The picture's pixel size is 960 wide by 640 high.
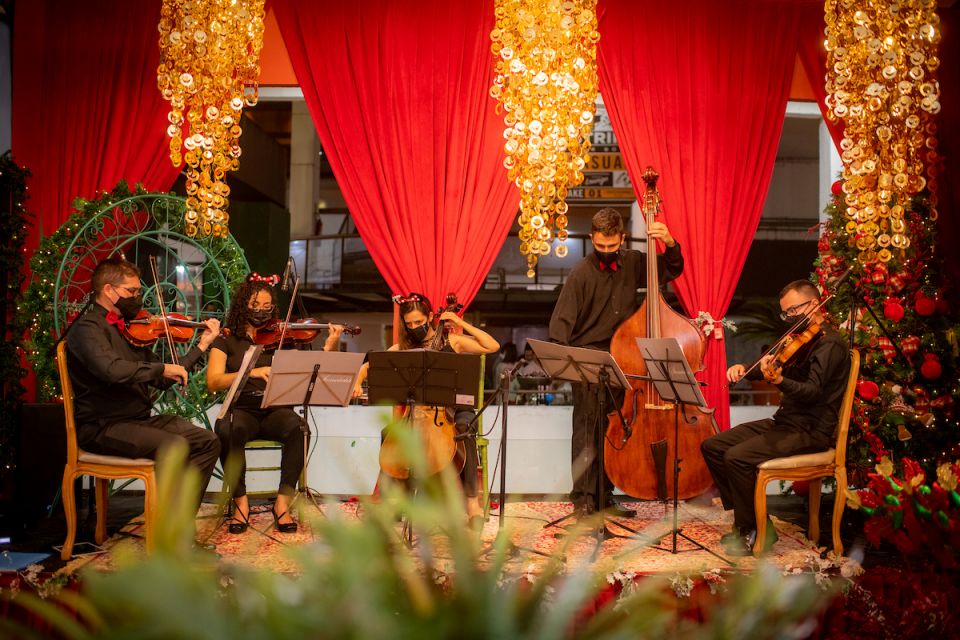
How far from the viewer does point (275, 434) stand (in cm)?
447

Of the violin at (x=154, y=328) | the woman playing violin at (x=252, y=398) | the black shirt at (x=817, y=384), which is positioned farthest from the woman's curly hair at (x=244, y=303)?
the black shirt at (x=817, y=384)

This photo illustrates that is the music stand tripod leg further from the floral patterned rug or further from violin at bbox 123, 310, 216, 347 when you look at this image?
violin at bbox 123, 310, 216, 347

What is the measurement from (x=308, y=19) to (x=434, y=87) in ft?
3.19

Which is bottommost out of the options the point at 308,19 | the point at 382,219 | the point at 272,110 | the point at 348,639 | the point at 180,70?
the point at 348,639

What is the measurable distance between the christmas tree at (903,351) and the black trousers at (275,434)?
303 centimetres

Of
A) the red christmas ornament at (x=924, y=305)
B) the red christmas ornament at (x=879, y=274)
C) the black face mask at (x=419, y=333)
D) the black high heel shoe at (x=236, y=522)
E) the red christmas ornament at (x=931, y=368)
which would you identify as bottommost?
the black high heel shoe at (x=236, y=522)

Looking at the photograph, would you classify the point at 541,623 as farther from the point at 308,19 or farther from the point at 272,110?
the point at 272,110

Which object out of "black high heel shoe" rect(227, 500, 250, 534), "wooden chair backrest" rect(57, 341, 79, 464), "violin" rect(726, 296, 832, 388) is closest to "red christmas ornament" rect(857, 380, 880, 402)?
"violin" rect(726, 296, 832, 388)

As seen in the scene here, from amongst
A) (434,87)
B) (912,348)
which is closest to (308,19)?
(434,87)

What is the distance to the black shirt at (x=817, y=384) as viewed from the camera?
152 inches

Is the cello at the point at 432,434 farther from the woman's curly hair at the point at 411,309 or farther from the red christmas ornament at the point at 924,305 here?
the red christmas ornament at the point at 924,305

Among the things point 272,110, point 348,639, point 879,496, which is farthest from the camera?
point 272,110

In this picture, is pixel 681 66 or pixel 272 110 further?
pixel 272 110

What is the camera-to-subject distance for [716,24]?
572 cm
